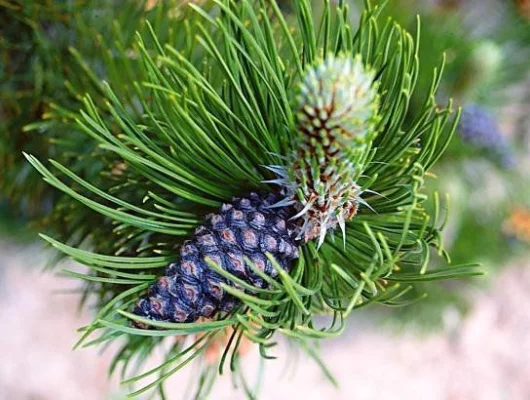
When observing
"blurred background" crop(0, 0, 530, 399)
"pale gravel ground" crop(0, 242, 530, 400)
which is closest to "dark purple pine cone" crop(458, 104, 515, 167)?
"blurred background" crop(0, 0, 530, 399)

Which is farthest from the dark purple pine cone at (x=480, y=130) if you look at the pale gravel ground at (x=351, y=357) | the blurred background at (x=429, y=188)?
the pale gravel ground at (x=351, y=357)

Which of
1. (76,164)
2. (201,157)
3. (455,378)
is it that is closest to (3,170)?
(76,164)

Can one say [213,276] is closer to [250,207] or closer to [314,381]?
[250,207]

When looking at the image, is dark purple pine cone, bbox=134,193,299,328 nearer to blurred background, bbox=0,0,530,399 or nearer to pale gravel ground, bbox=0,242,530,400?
blurred background, bbox=0,0,530,399

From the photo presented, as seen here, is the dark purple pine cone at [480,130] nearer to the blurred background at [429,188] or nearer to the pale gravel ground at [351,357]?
the blurred background at [429,188]

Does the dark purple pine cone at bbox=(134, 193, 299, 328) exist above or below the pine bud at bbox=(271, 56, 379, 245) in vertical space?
below

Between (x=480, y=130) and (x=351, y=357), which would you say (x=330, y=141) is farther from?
(x=351, y=357)
